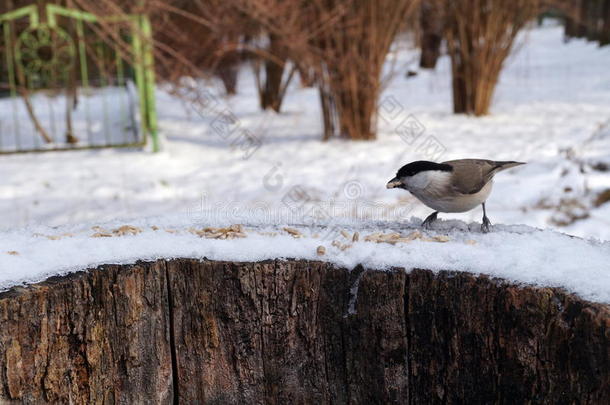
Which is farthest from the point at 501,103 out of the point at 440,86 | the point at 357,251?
the point at 357,251

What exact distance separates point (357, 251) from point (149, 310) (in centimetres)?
58

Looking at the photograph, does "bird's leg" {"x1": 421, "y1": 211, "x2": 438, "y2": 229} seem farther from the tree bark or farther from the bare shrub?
the bare shrub

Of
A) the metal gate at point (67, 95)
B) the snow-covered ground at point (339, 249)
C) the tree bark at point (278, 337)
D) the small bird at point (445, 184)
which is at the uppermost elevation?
the metal gate at point (67, 95)

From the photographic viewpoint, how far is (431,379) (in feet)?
5.54

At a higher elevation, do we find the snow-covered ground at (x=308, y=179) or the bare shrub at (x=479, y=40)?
the bare shrub at (x=479, y=40)

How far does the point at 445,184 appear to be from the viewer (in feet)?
6.38

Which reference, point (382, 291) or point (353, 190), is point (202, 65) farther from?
point (382, 291)

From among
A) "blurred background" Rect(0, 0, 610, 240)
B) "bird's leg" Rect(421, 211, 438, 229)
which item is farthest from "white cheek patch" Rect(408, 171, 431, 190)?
"blurred background" Rect(0, 0, 610, 240)

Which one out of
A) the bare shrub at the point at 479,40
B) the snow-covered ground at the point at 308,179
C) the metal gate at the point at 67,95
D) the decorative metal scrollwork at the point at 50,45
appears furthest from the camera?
the bare shrub at the point at 479,40

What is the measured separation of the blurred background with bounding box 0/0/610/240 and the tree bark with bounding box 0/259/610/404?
157 centimetres

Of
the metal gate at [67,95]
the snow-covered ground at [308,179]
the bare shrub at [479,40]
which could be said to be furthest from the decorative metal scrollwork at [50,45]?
the bare shrub at [479,40]

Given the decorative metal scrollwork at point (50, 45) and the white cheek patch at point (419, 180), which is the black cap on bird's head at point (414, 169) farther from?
the decorative metal scrollwork at point (50, 45)

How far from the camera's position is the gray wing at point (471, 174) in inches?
76.9

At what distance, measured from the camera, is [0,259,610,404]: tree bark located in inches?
61.5
